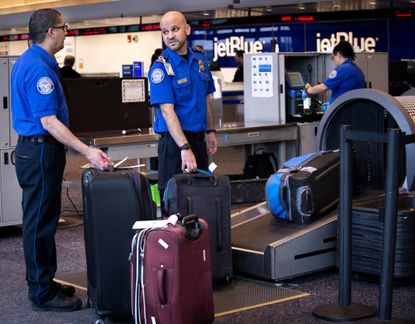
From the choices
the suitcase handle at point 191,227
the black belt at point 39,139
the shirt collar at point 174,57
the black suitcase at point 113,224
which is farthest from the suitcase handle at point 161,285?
the shirt collar at point 174,57

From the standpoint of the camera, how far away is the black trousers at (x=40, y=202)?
4.43 m

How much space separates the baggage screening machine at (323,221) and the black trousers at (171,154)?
2.05 ft

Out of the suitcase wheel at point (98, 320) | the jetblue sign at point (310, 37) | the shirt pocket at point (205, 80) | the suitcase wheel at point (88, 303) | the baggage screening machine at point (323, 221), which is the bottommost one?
the suitcase wheel at point (88, 303)

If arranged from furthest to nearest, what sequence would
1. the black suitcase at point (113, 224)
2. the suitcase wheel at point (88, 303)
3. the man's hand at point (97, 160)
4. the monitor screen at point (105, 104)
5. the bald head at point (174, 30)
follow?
the monitor screen at point (105, 104), the bald head at point (174, 30), the suitcase wheel at point (88, 303), the man's hand at point (97, 160), the black suitcase at point (113, 224)

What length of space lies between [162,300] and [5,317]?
119 centimetres

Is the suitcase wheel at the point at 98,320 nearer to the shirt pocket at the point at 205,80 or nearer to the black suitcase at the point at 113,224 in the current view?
the black suitcase at the point at 113,224

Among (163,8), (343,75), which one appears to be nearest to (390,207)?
(343,75)

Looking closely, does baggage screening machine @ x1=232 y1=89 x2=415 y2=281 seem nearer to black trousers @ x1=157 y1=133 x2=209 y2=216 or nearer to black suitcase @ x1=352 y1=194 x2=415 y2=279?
black suitcase @ x1=352 y1=194 x2=415 y2=279

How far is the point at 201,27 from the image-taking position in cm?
1944

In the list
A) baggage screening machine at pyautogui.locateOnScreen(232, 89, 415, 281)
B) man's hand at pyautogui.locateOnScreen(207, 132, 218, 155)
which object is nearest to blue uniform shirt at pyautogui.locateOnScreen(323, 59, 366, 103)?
baggage screening machine at pyautogui.locateOnScreen(232, 89, 415, 281)

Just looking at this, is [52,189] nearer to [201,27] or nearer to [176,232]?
[176,232]

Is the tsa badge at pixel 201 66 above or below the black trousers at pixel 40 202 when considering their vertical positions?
above

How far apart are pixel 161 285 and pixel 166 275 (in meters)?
0.05

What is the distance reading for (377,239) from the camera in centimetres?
494
